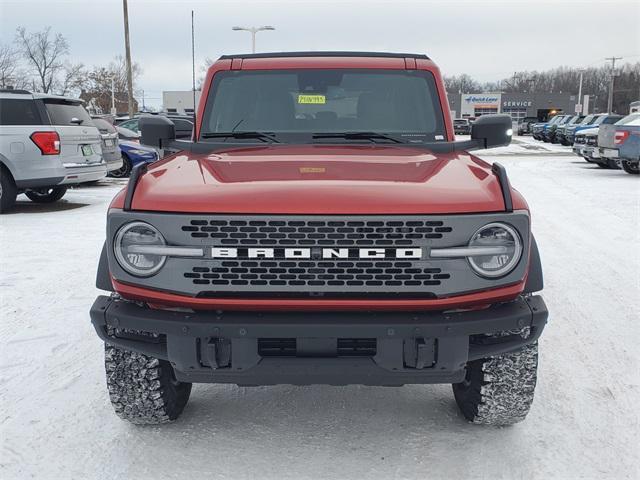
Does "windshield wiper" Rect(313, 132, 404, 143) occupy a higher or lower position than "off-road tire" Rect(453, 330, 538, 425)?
higher

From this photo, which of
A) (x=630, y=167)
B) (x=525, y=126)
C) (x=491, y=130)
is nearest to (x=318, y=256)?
(x=491, y=130)

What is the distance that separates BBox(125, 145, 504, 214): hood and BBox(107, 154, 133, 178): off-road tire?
42.1 ft

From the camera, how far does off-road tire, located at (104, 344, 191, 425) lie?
3.04m

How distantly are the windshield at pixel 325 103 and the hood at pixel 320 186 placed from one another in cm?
63

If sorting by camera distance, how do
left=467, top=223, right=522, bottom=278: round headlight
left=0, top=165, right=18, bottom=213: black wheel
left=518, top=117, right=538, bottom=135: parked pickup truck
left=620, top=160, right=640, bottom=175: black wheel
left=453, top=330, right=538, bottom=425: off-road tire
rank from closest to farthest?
left=467, top=223, right=522, bottom=278: round headlight
left=453, top=330, right=538, bottom=425: off-road tire
left=0, top=165, right=18, bottom=213: black wheel
left=620, top=160, right=640, bottom=175: black wheel
left=518, top=117, right=538, bottom=135: parked pickup truck

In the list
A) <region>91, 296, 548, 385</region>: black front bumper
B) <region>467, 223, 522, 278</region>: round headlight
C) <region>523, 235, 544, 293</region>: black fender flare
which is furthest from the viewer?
<region>523, 235, 544, 293</region>: black fender flare

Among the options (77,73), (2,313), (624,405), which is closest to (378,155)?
(624,405)

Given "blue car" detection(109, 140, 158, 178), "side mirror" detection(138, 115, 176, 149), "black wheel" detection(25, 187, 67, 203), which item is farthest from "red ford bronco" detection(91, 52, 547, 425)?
"blue car" detection(109, 140, 158, 178)

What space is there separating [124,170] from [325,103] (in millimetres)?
12938

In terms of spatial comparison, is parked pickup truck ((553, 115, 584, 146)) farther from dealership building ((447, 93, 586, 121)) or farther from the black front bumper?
dealership building ((447, 93, 586, 121))

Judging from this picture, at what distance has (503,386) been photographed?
3.05m

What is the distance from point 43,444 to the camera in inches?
121

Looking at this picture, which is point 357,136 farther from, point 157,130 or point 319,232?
point 319,232

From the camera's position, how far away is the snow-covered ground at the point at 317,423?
114 inches
